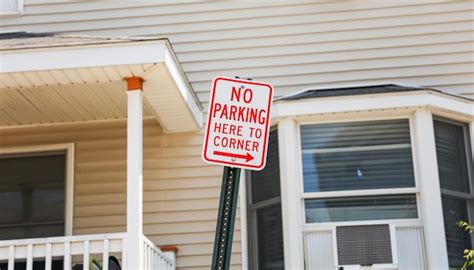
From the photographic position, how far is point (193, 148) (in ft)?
23.7

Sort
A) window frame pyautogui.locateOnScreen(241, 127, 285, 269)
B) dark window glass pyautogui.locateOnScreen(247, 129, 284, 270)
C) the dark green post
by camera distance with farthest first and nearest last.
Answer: window frame pyautogui.locateOnScreen(241, 127, 285, 269), dark window glass pyautogui.locateOnScreen(247, 129, 284, 270), the dark green post

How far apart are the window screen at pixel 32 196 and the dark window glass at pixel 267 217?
187cm

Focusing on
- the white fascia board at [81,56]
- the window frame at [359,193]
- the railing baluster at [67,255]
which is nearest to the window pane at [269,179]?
the window frame at [359,193]

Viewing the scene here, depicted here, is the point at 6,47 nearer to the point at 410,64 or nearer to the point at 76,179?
the point at 76,179

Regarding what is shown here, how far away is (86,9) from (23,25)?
2.27ft

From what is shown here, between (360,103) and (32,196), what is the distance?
330cm

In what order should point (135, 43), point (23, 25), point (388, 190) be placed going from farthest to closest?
point (23, 25) < point (388, 190) < point (135, 43)

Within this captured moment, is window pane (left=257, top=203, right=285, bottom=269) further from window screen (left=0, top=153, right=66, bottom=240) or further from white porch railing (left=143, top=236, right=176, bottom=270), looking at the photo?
window screen (left=0, top=153, right=66, bottom=240)

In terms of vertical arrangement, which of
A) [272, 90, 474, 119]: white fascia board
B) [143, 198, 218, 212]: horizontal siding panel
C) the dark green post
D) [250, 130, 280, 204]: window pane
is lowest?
the dark green post

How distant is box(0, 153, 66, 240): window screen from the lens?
7133mm

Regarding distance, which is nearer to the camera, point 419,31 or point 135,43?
point 135,43

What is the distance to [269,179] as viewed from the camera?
6812mm


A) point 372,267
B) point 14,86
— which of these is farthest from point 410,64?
point 14,86

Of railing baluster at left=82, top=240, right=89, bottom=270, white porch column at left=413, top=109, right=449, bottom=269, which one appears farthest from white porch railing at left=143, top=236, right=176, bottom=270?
white porch column at left=413, top=109, right=449, bottom=269
